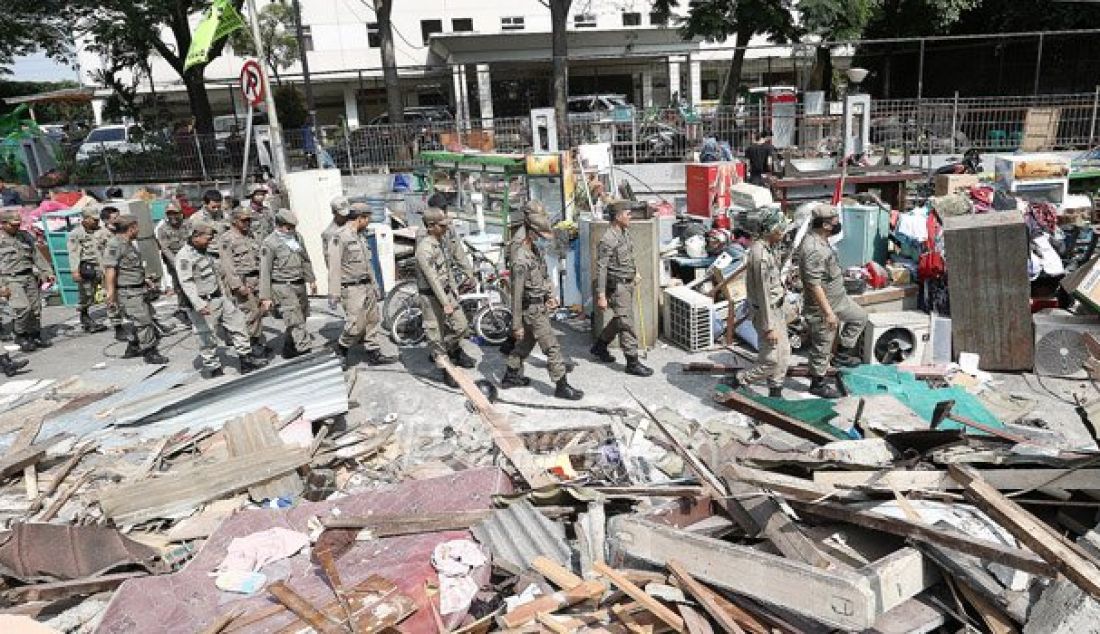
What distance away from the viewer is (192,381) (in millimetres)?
8414

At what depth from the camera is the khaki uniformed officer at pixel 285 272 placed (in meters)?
8.37

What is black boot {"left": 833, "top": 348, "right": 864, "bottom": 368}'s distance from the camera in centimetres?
770

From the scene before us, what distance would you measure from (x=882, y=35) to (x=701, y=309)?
24.3 metres

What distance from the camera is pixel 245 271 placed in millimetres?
8969

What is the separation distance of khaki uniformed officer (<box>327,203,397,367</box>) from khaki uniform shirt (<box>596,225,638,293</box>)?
2580 millimetres

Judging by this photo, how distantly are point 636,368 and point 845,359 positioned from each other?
83.5 inches

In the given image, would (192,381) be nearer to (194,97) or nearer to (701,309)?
(701,309)

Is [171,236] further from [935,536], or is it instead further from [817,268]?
[935,536]

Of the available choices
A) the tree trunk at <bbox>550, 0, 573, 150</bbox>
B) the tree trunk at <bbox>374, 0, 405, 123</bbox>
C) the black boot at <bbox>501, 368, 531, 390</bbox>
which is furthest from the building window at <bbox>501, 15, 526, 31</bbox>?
the black boot at <bbox>501, 368, 531, 390</bbox>

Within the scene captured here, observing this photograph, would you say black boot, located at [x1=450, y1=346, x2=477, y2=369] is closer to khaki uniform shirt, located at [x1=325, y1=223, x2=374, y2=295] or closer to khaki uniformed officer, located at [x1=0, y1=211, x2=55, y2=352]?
khaki uniform shirt, located at [x1=325, y1=223, x2=374, y2=295]

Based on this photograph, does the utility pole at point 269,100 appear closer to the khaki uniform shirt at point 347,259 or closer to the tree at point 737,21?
the khaki uniform shirt at point 347,259

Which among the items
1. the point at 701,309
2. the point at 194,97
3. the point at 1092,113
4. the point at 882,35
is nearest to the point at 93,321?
the point at 701,309

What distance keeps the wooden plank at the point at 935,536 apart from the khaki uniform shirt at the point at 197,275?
651 centimetres

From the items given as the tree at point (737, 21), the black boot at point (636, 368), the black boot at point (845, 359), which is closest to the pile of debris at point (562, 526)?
the black boot at point (845, 359)
